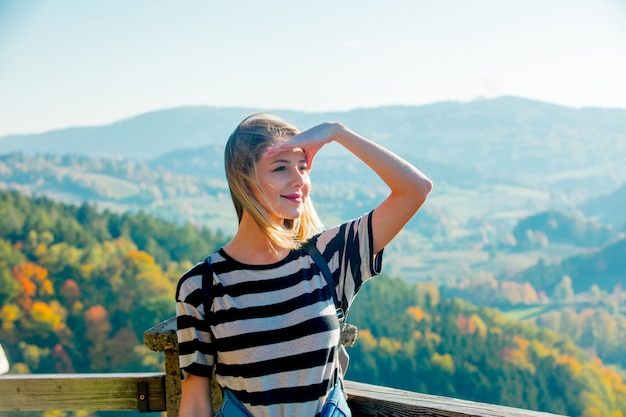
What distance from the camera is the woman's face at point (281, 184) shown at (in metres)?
2.09

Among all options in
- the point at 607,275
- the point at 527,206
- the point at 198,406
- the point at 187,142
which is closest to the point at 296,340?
the point at 198,406

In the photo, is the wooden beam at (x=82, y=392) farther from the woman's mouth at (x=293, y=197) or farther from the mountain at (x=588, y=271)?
the mountain at (x=588, y=271)

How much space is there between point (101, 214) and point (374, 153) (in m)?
56.9

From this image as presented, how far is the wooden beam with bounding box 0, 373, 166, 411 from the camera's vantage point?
7.75 ft

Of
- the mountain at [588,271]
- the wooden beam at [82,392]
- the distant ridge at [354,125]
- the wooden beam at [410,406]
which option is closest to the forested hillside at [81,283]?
the mountain at [588,271]

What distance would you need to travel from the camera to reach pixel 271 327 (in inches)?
78.3

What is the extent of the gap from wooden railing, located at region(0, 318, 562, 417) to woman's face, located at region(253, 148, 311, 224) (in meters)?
0.49

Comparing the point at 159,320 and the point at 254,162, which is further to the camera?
the point at 159,320

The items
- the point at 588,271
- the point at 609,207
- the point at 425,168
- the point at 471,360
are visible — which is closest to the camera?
the point at 471,360

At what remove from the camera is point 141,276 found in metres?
47.8

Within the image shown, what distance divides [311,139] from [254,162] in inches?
6.9

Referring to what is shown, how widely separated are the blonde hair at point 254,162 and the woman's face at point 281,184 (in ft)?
0.06

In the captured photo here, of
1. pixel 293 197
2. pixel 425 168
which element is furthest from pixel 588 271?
pixel 293 197

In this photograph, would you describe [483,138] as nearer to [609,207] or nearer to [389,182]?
[609,207]
